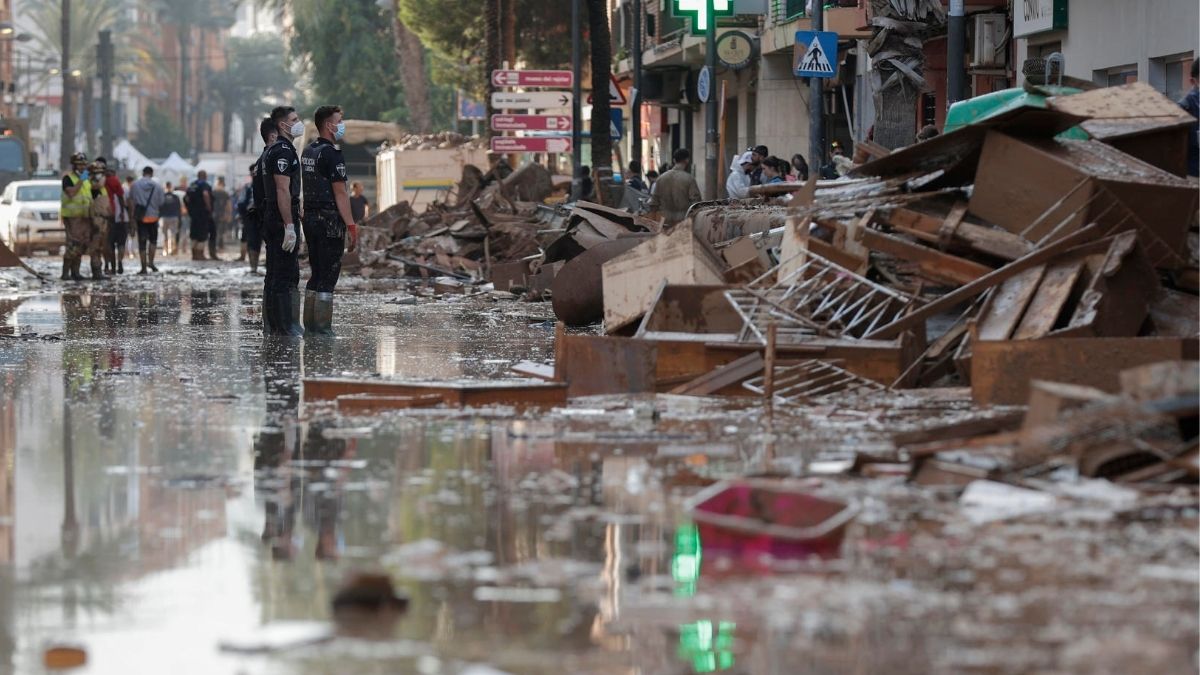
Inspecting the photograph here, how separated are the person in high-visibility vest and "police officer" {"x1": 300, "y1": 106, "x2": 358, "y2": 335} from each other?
14272 mm

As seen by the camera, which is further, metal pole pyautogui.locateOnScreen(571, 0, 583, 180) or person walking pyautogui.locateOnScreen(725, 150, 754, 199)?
metal pole pyautogui.locateOnScreen(571, 0, 583, 180)

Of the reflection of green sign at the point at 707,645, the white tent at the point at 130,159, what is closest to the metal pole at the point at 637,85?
the white tent at the point at 130,159

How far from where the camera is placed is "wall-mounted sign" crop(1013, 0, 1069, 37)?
2398cm

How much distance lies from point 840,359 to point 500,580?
5.46m

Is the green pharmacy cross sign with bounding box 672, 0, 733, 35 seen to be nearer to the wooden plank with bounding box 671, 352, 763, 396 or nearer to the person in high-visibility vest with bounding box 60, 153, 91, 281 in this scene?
the person in high-visibility vest with bounding box 60, 153, 91, 281

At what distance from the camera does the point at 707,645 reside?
17.0ft

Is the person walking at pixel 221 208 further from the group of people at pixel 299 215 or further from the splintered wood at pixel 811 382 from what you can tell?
the splintered wood at pixel 811 382

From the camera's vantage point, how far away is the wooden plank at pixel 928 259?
466 inches

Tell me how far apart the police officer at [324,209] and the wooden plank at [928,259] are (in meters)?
5.42

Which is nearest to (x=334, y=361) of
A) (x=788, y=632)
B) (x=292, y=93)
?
(x=788, y=632)

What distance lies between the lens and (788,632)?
5.27 m

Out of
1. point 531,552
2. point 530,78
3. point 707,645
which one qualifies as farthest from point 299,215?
point 530,78

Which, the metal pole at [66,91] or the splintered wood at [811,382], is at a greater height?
the metal pole at [66,91]

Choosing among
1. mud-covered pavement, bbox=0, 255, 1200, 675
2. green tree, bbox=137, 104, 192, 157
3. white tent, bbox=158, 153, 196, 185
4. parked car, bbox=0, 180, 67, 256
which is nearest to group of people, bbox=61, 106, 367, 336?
mud-covered pavement, bbox=0, 255, 1200, 675
